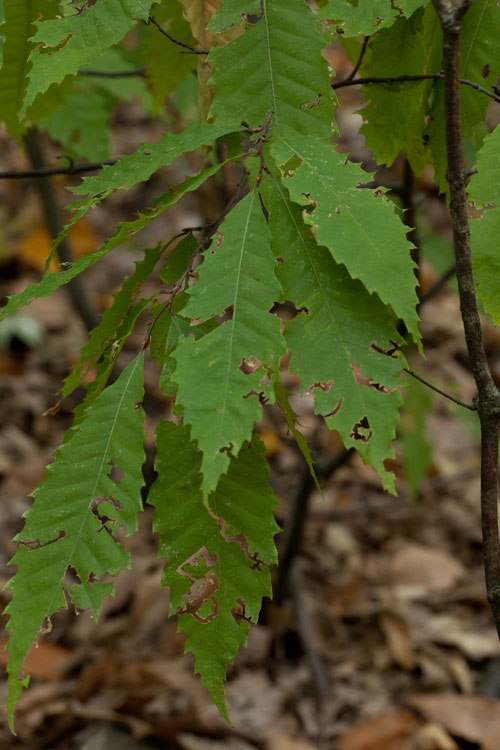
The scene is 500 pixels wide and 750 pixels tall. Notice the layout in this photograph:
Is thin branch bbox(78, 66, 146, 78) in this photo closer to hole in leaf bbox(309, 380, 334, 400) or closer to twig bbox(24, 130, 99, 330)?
twig bbox(24, 130, 99, 330)

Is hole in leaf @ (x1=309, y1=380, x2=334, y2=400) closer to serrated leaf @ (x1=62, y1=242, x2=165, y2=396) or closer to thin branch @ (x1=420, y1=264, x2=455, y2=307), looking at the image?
serrated leaf @ (x1=62, y1=242, x2=165, y2=396)

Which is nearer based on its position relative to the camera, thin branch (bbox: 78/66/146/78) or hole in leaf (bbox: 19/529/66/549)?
hole in leaf (bbox: 19/529/66/549)

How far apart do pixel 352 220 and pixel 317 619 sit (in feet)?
6.27

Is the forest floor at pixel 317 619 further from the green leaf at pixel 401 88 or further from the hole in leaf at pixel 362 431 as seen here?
the hole in leaf at pixel 362 431

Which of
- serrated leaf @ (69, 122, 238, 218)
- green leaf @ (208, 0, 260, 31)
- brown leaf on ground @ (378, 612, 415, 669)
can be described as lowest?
brown leaf on ground @ (378, 612, 415, 669)

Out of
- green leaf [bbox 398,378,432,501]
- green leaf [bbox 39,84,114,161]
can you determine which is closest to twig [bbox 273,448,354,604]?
green leaf [bbox 398,378,432,501]

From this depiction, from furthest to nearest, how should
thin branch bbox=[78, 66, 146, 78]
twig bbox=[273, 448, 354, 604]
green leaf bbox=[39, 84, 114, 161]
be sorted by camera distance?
twig bbox=[273, 448, 354, 604], green leaf bbox=[39, 84, 114, 161], thin branch bbox=[78, 66, 146, 78]

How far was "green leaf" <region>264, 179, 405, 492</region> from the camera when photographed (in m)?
0.74

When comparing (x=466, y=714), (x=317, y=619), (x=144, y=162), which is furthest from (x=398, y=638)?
(x=144, y=162)

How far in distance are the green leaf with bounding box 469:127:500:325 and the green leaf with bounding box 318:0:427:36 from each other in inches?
7.8

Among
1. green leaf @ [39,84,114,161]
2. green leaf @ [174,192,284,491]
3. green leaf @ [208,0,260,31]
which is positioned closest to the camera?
green leaf @ [174,192,284,491]

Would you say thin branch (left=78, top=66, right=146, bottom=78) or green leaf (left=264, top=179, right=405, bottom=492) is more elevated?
thin branch (left=78, top=66, right=146, bottom=78)

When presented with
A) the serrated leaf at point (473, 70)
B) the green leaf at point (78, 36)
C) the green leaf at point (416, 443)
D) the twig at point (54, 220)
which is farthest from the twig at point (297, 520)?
the green leaf at point (78, 36)

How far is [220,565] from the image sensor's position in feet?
2.68
